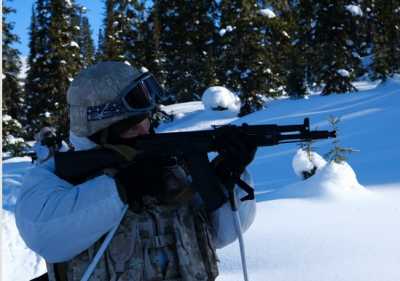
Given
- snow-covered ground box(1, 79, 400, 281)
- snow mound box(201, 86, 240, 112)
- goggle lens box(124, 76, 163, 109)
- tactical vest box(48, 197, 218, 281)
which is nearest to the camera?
tactical vest box(48, 197, 218, 281)

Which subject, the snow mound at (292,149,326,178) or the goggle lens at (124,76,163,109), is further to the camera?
the snow mound at (292,149,326,178)

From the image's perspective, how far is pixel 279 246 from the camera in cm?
479

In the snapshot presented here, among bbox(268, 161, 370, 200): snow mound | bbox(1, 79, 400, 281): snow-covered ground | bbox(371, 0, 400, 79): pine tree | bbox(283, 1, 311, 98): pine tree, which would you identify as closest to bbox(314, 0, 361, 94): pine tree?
bbox(371, 0, 400, 79): pine tree

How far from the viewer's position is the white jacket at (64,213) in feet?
6.24

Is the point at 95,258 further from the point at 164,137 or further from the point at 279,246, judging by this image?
the point at 279,246

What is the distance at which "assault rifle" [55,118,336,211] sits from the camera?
6.79 ft

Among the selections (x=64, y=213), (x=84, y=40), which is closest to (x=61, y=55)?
(x=64, y=213)

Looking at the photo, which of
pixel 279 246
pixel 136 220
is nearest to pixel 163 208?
pixel 136 220

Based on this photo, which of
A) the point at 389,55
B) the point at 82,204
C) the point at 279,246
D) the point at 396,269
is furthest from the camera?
the point at 389,55

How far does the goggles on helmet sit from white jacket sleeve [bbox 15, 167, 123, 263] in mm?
295

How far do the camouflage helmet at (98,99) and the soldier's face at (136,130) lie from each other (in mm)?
55

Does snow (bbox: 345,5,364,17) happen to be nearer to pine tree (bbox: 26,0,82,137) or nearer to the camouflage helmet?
pine tree (bbox: 26,0,82,137)

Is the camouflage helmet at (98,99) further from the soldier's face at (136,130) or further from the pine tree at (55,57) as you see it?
the pine tree at (55,57)

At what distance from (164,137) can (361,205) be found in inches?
174
